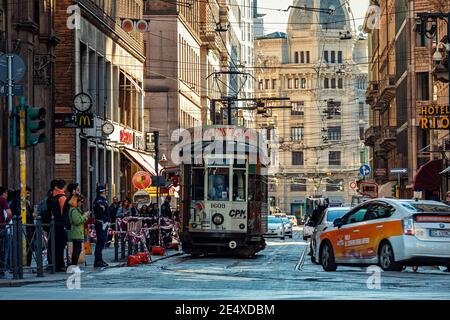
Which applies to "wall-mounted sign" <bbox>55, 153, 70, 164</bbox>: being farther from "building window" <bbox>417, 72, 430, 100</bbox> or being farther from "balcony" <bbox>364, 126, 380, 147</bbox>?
"balcony" <bbox>364, 126, 380, 147</bbox>

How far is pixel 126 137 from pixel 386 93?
31.8 meters

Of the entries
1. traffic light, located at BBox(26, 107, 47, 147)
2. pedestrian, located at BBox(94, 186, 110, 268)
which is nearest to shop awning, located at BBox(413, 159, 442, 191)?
pedestrian, located at BBox(94, 186, 110, 268)

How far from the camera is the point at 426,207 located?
87.8 feet

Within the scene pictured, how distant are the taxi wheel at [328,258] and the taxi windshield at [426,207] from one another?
7.97 ft

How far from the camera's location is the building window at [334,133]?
170 m

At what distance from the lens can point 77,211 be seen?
27938 mm

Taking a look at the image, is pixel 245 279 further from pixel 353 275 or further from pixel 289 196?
pixel 289 196

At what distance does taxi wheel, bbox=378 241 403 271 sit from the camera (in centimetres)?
2650

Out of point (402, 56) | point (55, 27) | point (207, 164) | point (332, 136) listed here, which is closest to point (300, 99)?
point (332, 136)

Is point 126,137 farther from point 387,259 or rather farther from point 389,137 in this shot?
point 387,259

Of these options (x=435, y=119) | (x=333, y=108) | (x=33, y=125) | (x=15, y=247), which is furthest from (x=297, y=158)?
(x=15, y=247)

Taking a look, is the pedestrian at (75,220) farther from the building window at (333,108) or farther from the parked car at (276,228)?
→ the building window at (333,108)

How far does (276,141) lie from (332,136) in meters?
8.49

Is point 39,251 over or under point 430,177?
under
